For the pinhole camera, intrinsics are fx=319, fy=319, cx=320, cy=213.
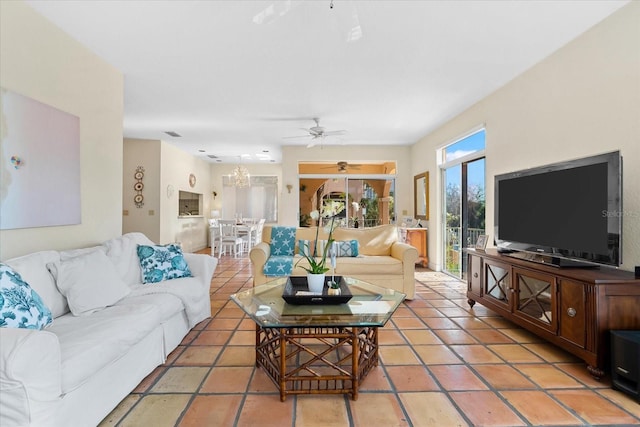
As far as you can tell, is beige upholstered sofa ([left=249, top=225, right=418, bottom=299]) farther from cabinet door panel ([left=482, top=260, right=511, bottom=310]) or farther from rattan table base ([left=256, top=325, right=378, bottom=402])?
rattan table base ([left=256, top=325, right=378, bottom=402])

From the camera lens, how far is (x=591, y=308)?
6.57 feet

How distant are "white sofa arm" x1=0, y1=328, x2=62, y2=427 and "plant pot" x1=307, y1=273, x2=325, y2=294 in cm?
146

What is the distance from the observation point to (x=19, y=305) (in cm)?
161

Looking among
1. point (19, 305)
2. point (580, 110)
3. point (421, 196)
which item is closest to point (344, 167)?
point (421, 196)

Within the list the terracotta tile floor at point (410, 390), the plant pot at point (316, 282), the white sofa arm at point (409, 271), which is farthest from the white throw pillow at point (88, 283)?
the white sofa arm at point (409, 271)

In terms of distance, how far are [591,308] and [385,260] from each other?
85.0 inches

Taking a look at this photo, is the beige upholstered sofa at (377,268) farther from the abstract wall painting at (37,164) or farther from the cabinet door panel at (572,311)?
the abstract wall painting at (37,164)

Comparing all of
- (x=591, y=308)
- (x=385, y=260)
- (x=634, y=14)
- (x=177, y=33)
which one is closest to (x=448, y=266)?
(x=385, y=260)

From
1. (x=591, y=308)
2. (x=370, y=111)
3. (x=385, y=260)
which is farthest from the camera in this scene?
(x=370, y=111)

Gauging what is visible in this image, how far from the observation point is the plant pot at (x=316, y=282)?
2.34 m

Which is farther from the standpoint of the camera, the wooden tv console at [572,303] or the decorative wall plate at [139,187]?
the decorative wall plate at [139,187]

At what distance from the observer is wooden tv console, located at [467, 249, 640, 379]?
6.51ft

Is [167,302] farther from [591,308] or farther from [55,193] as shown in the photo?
[591,308]

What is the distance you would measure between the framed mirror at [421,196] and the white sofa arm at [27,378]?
5.70 m
